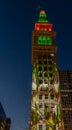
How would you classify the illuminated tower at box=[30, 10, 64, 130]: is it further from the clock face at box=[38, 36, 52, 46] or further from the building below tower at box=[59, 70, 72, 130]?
the building below tower at box=[59, 70, 72, 130]

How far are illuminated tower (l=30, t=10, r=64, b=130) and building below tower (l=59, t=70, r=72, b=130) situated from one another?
44.0 meters

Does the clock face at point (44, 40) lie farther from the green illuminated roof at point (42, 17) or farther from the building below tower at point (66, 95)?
the building below tower at point (66, 95)

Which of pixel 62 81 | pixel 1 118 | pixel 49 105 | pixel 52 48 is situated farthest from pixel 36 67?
pixel 62 81

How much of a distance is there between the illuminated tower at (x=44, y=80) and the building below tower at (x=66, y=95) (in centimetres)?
4400

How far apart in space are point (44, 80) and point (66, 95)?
52.5 meters

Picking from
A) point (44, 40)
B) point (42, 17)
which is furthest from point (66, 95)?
point (44, 40)

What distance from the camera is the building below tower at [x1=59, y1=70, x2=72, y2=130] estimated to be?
11200 cm

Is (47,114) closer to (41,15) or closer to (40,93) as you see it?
A: (40,93)

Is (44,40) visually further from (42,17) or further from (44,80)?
(44,80)

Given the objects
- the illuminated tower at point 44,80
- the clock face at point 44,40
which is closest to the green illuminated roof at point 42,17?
the illuminated tower at point 44,80

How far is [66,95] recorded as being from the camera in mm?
119375

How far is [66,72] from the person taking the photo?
131 meters

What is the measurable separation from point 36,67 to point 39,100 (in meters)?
12.3

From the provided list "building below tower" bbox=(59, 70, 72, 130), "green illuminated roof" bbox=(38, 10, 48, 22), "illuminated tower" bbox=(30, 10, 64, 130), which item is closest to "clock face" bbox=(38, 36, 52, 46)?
"illuminated tower" bbox=(30, 10, 64, 130)
